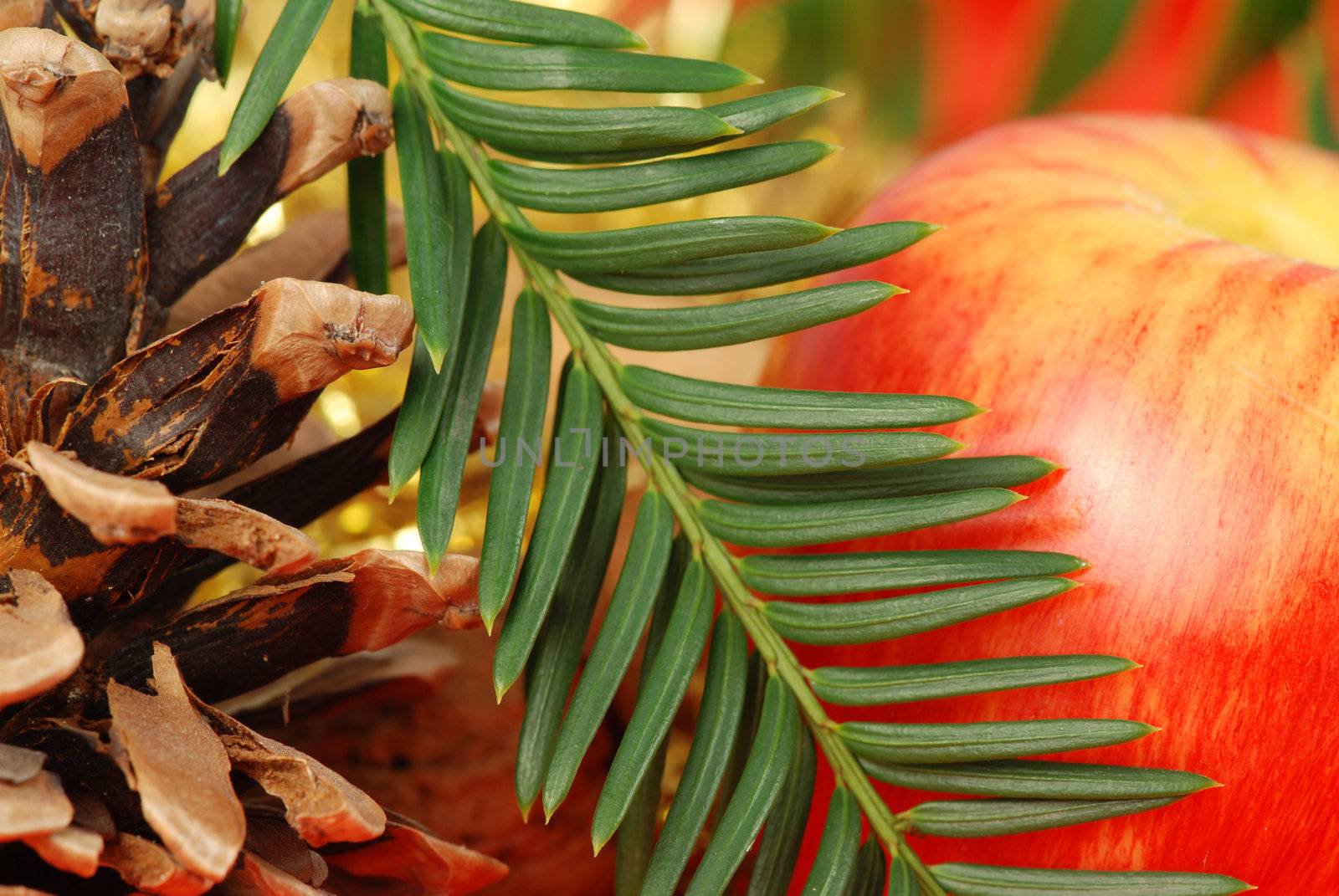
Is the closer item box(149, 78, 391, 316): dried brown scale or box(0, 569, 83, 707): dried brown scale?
box(0, 569, 83, 707): dried brown scale

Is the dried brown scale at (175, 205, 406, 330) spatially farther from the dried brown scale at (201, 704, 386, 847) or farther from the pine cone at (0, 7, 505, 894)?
the dried brown scale at (201, 704, 386, 847)

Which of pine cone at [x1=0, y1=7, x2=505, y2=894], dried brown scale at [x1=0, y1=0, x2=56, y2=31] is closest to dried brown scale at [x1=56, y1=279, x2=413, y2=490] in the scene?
pine cone at [x1=0, y1=7, x2=505, y2=894]

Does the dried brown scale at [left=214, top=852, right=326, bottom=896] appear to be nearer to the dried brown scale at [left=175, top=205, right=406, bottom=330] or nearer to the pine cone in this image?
Answer: the pine cone

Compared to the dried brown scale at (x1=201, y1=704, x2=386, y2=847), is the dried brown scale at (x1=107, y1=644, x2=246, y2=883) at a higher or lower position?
higher

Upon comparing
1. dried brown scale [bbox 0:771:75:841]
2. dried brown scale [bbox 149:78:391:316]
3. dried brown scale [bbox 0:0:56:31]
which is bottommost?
dried brown scale [bbox 0:771:75:841]

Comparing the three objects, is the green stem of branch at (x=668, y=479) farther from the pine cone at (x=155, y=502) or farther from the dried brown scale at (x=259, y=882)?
the dried brown scale at (x=259, y=882)

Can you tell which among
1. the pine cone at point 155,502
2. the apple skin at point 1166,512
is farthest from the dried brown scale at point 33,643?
the apple skin at point 1166,512
